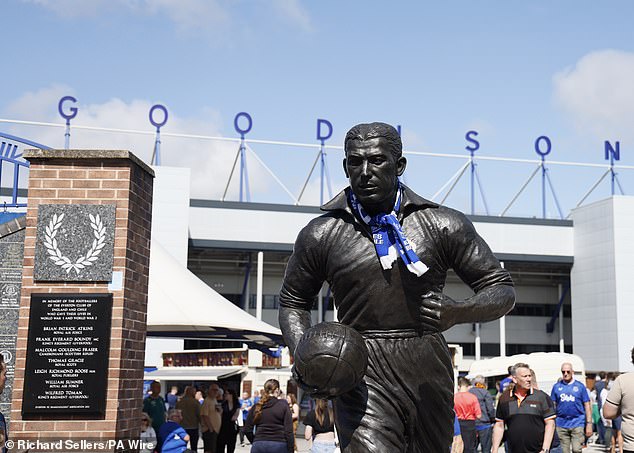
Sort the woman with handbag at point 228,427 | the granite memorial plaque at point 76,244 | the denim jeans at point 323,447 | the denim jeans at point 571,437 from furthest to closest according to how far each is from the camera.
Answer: the woman with handbag at point 228,427 < the denim jeans at point 571,437 < the denim jeans at point 323,447 < the granite memorial plaque at point 76,244

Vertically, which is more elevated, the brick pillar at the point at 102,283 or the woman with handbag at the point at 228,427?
the brick pillar at the point at 102,283

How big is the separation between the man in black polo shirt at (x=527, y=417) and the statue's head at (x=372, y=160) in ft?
20.0

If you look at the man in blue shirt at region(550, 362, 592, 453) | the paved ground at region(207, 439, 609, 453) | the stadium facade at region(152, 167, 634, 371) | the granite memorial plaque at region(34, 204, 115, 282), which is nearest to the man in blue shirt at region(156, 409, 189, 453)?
the granite memorial plaque at region(34, 204, 115, 282)

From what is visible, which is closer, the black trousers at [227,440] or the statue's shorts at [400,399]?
the statue's shorts at [400,399]

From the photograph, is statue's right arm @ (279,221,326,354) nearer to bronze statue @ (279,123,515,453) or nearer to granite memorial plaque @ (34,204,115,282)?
bronze statue @ (279,123,515,453)

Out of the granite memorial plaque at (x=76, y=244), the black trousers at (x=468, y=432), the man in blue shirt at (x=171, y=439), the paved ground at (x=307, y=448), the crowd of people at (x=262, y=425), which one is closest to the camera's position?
the granite memorial plaque at (x=76, y=244)

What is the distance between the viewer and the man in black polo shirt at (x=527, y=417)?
9047mm

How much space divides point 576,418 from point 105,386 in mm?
7691

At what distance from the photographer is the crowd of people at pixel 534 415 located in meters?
7.50

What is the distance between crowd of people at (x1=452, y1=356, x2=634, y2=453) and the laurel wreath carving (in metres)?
4.72

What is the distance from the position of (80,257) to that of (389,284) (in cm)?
499

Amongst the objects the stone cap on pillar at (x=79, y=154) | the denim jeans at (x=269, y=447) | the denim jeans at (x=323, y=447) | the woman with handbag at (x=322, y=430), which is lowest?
the denim jeans at (x=269, y=447)

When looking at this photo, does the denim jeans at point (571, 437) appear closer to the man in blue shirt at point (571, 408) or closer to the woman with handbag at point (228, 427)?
the man in blue shirt at point (571, 408)

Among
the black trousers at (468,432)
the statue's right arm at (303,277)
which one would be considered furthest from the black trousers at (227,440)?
the statue's right arm at (303,277)
